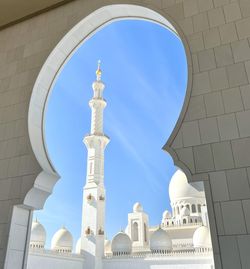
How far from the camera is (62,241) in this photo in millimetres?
11148

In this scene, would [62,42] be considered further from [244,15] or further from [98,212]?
[98,212]

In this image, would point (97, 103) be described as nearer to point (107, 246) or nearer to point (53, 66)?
point (107, 246)

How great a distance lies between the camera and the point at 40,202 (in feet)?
5.35

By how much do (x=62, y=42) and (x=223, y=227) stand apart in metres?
1.51

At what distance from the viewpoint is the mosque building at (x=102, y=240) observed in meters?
9.00

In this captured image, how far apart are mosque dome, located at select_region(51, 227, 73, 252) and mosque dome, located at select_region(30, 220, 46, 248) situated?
77 cm

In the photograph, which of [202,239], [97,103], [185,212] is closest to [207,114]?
[202,239]

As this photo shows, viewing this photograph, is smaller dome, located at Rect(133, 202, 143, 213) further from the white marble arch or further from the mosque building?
the white marble arch

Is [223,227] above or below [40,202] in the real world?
below

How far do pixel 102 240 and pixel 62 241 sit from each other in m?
1.59

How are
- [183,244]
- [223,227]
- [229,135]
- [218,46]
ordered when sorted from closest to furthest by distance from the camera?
[223,227] < [229,135] < [218,46] < [183,244]

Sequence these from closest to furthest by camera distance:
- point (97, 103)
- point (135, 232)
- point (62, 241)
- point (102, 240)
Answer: point (102, 240) < point (62, 241) < point (97, 103) < point (135, 232)

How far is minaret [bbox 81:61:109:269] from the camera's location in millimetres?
10438

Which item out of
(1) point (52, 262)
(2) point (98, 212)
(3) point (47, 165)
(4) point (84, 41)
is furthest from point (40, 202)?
(2) point (98, 212)
